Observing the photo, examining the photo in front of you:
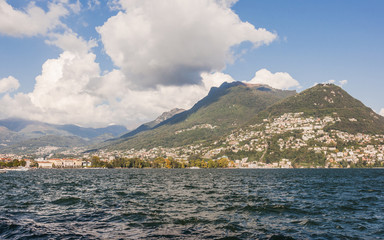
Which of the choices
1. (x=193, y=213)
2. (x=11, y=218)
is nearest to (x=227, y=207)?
(x=193, y=213)

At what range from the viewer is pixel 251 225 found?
67.5ft

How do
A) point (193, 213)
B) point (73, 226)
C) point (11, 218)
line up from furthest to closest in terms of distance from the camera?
point (193, 213) < point (11, 218) < point (73, 226)

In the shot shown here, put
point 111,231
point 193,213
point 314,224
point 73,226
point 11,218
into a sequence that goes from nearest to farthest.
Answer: point 111,231, point 73,226, point 314,224, point 11,218, point 193,213

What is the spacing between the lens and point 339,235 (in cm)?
1781

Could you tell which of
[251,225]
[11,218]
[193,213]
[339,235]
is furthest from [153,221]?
[339,235]

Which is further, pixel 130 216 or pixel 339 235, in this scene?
pixel 130 216

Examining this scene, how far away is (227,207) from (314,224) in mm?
10228

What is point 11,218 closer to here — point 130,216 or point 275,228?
point 130,216

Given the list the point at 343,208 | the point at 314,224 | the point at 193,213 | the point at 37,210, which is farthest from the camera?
the point at 343,208

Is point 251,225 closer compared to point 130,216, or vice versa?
Answer: point 251,225

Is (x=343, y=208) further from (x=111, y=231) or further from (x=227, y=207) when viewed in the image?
(x=111, y=231)

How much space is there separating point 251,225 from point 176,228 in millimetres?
6224

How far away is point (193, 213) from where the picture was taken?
82.9ft

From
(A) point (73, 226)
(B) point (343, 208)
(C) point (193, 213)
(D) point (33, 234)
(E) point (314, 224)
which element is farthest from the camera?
(B) point (343, 208)
